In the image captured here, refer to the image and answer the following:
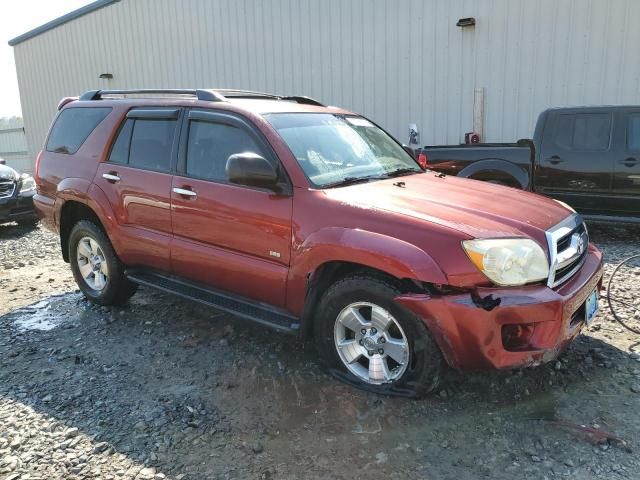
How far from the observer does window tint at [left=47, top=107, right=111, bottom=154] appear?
4.61 meters

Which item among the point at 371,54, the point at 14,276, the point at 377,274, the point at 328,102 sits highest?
the point at 371,54

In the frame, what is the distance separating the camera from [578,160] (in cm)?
670

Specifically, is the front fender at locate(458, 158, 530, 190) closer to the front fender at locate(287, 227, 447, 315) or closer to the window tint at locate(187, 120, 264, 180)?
the window tint at locate(187, 120, 264, 180)

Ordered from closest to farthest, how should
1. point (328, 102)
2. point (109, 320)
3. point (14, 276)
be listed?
point (109, 320)
point (14, 276)
point (328, 102)

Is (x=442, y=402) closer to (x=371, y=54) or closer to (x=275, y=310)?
(x=275, y=310)

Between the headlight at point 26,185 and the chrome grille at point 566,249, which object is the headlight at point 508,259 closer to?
the chrome grille at point 566,249

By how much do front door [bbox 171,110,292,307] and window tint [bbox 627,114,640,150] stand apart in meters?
5.12

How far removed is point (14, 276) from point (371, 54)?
293 inches

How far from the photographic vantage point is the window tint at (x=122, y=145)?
428cm

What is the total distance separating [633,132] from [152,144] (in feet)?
18.5

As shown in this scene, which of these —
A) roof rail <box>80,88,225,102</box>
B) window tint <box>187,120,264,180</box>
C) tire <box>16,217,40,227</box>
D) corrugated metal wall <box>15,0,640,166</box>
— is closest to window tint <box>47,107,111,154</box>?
roof rail <box>80,88,225,102</box>

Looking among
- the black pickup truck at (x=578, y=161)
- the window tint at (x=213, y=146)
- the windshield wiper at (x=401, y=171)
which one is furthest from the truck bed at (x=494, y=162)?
the window tint at (x=213, y=146)

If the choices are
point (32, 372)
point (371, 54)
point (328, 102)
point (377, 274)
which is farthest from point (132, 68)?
point (377, 274)

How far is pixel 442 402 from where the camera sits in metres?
3.08
